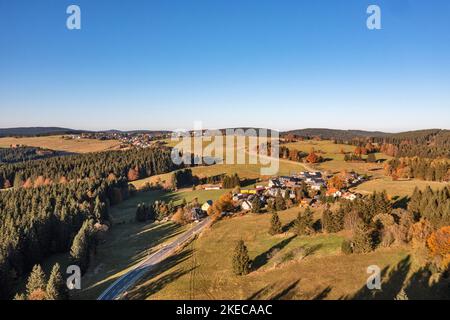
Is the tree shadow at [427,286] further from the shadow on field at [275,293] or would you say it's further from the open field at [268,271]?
the shadow on field at [275,293]

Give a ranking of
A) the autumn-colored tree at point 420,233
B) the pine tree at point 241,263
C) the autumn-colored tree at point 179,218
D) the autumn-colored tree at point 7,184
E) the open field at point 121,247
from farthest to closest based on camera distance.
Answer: the autumn-colored tree at point 7,184 → the autumn-colored tree at point 179,218 → the open field at point 121,247 → the autumn-colored tree at point 420,233 → the pine tree at point 241,263

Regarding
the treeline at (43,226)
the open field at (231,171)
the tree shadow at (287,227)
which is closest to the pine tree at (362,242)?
the tree shadow at (287,227)

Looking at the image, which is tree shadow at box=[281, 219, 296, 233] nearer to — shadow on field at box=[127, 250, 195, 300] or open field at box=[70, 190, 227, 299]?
shadow on field at box=[127, 250, 195, 300]

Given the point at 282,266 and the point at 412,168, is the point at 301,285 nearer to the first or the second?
the point at 282,266

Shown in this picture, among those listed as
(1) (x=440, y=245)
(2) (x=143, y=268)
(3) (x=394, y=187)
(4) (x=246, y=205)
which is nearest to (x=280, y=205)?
(4) (x=246, y=205)

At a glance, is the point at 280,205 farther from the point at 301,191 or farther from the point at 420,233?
the point at 420,233

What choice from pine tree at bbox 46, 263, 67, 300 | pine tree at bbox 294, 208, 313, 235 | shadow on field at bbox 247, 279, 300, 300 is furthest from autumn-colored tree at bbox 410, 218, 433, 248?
pine tree at bbox 46, 263, 67, 300
